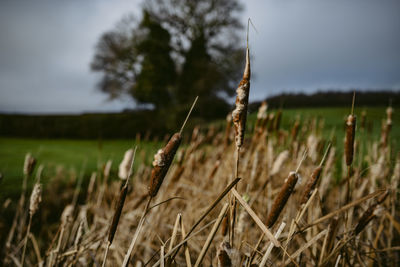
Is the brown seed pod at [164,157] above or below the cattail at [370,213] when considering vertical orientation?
above

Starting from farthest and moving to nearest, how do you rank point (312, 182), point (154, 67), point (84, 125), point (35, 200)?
point (154, 67)
point (84, 125)
point (35, 200)
point (312, 182)

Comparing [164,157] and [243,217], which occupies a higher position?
[164,157]

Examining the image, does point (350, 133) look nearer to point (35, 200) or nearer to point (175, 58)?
point (35, 200)

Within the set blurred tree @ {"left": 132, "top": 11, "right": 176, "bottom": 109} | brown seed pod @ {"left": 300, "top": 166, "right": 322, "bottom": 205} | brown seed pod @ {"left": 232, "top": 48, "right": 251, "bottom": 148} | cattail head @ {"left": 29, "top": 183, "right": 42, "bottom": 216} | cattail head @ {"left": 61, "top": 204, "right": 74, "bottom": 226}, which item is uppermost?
blurred tree @ {"left": 132, "top": 11, "right": 176, "bottom": 109}

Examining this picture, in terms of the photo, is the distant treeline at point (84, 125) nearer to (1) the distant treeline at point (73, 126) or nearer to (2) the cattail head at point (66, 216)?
(1) the distant treeline at point (73, 126)

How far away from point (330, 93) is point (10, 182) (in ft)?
48.7

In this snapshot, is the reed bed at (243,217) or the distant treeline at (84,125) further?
the distant treeline at (84,125)

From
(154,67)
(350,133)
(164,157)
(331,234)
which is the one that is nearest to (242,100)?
(164,157)

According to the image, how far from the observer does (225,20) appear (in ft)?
36.4

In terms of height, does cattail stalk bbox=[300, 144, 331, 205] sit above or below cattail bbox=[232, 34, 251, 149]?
below

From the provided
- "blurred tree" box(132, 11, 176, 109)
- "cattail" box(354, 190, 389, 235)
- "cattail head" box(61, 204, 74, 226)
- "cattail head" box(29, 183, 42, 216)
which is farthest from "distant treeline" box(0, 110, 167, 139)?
"cattail" box(354, 190, 389, 235)

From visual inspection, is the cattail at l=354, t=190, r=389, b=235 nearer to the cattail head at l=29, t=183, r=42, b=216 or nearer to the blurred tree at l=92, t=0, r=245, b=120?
the cattail head at l=29, t=183, r=42, b=216

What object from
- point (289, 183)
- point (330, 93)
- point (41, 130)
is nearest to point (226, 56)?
point (330, 93)

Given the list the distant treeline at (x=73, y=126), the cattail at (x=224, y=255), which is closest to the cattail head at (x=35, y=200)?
the cattail at (x=224, y=255)
